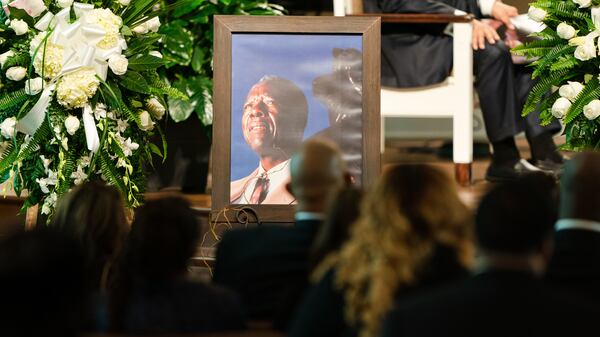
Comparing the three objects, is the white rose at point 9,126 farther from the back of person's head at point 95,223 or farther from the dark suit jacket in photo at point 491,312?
the dark suit jacket in photo at point 491,312

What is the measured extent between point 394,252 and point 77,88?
78.7 inches

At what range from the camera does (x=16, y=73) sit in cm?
382

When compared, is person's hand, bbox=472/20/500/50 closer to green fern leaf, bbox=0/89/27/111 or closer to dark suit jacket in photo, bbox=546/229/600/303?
green fern leaf, bbox=0/89/27/111

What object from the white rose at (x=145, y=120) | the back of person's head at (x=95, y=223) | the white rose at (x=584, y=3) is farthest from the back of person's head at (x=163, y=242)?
the white rose at (x=584, y=3)

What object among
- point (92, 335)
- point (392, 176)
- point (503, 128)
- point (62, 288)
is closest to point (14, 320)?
point (62, 288)

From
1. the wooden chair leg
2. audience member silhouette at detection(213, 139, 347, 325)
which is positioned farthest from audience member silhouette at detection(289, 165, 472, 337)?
the wooden chair leg

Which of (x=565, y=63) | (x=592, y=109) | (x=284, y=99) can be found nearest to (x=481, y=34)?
(x=565, y=63)

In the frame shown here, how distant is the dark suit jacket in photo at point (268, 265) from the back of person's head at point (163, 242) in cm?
27

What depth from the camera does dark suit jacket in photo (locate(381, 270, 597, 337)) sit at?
1834 mm

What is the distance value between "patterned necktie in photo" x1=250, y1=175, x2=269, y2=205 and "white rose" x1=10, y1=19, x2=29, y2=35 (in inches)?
35.5

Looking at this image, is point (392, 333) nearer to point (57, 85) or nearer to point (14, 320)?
point (14, 320)

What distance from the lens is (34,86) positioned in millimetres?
3811

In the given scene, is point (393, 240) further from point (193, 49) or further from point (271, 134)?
point (193, 49)

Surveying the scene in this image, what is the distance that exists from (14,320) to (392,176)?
2.41 feet
